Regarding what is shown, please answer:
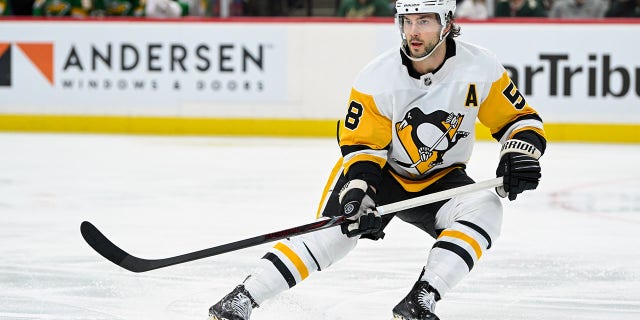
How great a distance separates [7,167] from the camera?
6.74m

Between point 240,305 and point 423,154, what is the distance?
64cm

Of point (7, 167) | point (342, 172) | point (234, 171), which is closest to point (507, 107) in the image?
point (342, 172)

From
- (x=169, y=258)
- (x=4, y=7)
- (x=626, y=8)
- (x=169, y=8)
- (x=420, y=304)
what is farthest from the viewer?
(x=4, y=7)

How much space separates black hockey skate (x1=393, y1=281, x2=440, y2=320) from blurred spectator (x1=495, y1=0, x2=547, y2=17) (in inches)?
252

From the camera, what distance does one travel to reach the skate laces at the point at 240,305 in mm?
2691

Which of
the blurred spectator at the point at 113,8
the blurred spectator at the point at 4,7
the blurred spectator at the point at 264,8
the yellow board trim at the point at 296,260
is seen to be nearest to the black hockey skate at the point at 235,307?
the yellow board trim at the point at 296,260

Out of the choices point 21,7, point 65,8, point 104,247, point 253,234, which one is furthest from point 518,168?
point 21,7

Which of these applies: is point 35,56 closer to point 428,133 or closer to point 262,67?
point 262,67

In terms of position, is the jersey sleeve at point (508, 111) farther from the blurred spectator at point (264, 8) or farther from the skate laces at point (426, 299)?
the blurred spectator at point (264, 8)

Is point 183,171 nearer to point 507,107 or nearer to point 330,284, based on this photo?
point 330,284

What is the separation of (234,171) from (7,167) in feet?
4.29

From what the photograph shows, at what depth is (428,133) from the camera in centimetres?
297

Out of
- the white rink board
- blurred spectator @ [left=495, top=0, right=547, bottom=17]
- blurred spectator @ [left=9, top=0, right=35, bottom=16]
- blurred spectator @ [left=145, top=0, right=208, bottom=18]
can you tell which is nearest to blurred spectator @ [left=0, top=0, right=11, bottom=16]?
blurred spectator @ [left=9, top=0, right=35, bottom=16]

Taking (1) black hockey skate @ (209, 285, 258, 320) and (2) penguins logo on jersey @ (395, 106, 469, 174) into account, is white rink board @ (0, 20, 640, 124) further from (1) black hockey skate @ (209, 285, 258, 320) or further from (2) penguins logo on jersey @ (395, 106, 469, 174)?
(1) black hockey skate @ (209, 285, 258, 320)
